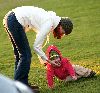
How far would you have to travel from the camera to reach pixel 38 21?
6.85 meters

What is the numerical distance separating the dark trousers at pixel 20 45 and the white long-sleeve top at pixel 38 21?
0.09 m

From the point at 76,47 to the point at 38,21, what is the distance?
197 inches

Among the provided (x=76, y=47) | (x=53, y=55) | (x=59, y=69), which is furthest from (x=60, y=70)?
(x=76, y=47)

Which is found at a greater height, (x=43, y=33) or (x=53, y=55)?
(x=43, y=33)

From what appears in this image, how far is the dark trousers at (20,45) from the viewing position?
6.96 metres

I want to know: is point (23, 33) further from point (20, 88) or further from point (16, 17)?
point (20, 88)

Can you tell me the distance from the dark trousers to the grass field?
0.64 m

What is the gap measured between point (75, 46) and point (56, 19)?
510 cm

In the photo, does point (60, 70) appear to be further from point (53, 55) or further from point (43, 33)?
point (43, 33)

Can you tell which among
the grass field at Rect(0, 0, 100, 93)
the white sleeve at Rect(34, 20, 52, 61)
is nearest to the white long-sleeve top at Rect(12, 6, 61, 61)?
the white sleeve at Rect(34, 20, 52, 61)

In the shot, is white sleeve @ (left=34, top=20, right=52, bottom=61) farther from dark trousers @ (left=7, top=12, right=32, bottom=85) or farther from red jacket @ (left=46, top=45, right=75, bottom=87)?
red jacket @ (left=46, top=45, right=75, bottom=87)

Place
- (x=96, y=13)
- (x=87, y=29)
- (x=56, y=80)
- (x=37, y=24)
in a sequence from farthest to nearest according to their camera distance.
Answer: (x=96, y=13) → (x=87, y=29) → (x=56, y=80) → (x=37, y=24)

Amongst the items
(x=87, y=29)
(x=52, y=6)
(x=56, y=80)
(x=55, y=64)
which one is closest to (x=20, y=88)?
(x=55, y=64)

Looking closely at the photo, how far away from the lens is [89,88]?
7.47m
